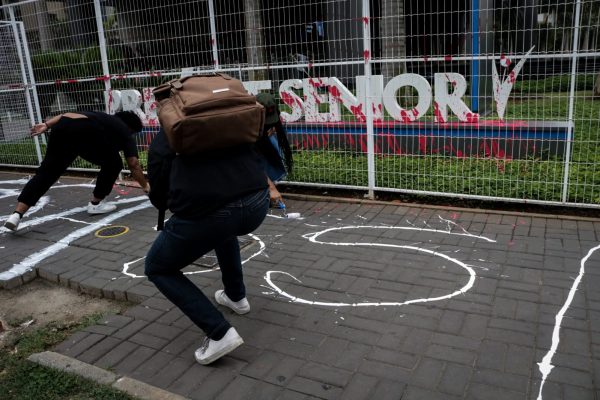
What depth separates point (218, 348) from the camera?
298cm

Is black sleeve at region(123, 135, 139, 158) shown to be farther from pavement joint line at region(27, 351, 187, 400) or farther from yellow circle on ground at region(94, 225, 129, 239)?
pavement joint line at region(27, 351, 187, 400)

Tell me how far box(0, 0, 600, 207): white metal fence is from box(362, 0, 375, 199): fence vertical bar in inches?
0.6

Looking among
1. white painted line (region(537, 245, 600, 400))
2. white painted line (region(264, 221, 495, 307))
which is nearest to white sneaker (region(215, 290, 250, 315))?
white painted line (region(264, 221, 495, 307))

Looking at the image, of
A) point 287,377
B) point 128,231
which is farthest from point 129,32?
point 287,377

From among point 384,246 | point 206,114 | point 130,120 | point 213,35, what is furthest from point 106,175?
point 206,114

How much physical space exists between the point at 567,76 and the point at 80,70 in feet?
22.6

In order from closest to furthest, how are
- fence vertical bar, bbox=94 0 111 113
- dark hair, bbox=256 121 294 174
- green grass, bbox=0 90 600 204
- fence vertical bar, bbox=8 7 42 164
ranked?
dark hair, bbox=256 121 294 174 < green grass, bbox=0 90 600 204 < fence vertical bar, bbox=94 0 111 113 < fence vertical bar, bbox=8 7 42 164

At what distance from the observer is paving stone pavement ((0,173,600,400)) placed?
2.83 m

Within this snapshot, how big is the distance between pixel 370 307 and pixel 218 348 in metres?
1.17

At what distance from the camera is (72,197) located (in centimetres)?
726

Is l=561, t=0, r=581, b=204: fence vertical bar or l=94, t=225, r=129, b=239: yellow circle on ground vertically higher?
l=561, t=0, r=581, b=204: fence vertical bar

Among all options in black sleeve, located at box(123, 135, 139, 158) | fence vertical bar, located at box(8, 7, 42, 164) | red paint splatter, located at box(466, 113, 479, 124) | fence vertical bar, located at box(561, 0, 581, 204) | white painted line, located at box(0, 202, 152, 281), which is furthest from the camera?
fence vertical bar, located at box(8, 7, 42, 164)

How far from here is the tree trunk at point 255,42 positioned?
6.59 meters

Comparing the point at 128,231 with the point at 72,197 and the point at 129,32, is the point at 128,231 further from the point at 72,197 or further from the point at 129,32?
the point at 129,32
